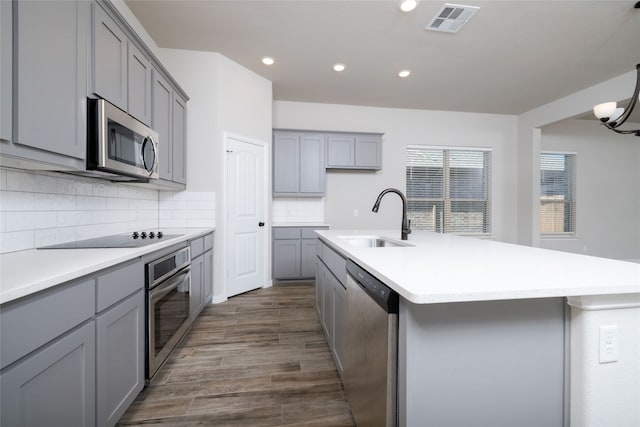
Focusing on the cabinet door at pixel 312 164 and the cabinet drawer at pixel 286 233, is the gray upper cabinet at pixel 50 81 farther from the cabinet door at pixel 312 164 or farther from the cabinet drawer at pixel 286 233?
the cabinet door at pixel 312 164

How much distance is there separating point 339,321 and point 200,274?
1643 mm

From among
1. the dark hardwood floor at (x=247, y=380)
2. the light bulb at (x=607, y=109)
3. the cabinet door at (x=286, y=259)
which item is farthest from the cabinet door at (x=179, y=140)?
the light bulb at (x=607, y=109)

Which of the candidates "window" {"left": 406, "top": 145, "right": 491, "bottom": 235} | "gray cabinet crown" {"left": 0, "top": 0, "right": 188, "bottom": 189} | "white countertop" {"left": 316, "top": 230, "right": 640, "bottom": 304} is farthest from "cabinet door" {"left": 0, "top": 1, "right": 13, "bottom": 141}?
"window" {"left": 406, "top": 145, "right": 491, "bottom": 235}

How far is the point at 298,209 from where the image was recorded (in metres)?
4.86

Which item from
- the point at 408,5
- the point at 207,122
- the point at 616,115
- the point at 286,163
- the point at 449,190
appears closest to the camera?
the point at 408,5

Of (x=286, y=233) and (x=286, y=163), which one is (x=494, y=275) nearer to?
(x=286, y=233)

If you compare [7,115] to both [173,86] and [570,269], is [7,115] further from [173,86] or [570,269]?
[570,269]

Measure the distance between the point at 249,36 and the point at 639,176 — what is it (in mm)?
8229

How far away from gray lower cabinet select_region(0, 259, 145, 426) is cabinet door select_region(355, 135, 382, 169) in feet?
12.8

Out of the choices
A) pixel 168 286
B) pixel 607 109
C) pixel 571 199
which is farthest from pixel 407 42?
pixel 571 199

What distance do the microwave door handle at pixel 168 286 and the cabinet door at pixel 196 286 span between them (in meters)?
0.20

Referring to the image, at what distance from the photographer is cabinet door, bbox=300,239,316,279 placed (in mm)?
4273

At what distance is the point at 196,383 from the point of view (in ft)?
5.78

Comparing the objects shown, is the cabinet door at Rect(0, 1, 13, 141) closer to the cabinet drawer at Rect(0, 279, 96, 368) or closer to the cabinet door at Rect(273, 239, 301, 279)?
the cabinet drawer at Rect(0, 279, 96, 368)
